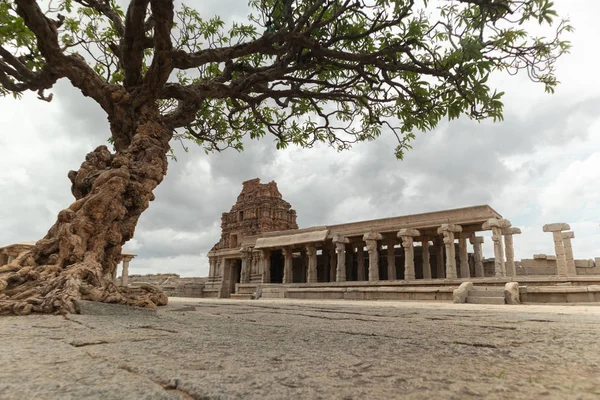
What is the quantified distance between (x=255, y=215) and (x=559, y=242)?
26.1 meters

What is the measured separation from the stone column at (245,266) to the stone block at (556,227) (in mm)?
20702

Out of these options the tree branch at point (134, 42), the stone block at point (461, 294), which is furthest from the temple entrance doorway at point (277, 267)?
the tree branch at point (134, 42)

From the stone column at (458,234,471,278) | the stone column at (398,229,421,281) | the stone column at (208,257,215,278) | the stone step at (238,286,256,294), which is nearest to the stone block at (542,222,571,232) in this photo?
the stone column at (458,234,471,278)

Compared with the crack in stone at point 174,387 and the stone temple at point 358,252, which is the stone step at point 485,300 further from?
the crack in stone at point 174,387

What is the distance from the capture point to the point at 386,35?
215 inches

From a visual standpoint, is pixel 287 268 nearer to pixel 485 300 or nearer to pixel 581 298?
pixel 485 300

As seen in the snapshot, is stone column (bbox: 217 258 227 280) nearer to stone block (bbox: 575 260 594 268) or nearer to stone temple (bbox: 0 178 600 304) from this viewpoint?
stone temple (bbox: 0 178 600 304)

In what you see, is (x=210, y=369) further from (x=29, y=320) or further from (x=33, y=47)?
(x=33, y=47)

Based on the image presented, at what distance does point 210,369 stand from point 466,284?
1337 cm

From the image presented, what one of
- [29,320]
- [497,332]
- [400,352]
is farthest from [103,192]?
[497,332]

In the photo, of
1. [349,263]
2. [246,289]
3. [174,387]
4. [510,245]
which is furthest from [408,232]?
[174,387]

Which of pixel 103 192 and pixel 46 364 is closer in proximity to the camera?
pixel 46 364

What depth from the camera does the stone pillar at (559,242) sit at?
698 inches

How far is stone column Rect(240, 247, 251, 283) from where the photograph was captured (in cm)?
2899
